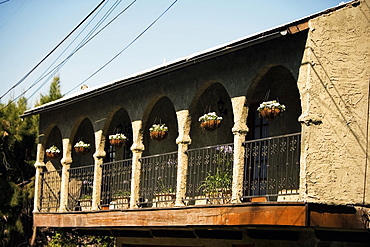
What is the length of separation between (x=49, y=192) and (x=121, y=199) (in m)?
3.78

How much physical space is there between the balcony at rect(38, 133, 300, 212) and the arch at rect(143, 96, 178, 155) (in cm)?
51

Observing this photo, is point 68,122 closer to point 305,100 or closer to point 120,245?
point 120,245

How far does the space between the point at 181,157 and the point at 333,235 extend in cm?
348

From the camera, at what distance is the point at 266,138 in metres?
12.7

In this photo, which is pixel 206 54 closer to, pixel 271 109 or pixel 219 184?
pixel 271 109

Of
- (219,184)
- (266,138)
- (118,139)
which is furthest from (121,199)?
(266,138)

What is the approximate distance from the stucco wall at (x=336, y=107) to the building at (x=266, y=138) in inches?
0.7

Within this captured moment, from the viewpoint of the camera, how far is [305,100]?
40.3 ft

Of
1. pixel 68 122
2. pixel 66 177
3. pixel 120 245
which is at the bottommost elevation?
pixel 120 245

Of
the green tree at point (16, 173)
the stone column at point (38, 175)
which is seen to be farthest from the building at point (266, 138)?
the green tree at point (16, 173)

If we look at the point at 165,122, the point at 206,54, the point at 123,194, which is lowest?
the point at 123,194

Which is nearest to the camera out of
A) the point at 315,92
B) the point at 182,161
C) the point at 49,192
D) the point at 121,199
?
the point at 315,92

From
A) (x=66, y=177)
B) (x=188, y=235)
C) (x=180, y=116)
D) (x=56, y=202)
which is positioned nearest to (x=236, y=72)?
(x=180, y=116)

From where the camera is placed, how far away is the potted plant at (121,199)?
17297 millimetres
